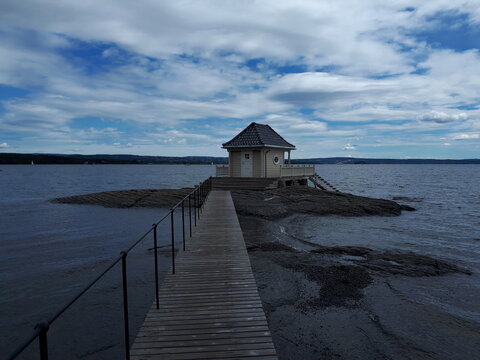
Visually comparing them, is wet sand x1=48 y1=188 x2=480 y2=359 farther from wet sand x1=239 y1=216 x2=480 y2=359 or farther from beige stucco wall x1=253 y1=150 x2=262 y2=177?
beige stucco wall x1=253 y1=150 x2=262 y2=177

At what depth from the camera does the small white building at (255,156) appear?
27797 millimetres

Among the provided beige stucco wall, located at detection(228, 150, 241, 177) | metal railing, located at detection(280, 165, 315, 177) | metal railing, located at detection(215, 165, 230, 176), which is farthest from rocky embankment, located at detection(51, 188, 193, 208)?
metal railing, located at detection(280, 165, 315, 177)

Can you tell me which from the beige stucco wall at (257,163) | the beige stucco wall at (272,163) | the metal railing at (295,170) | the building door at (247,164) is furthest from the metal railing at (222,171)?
the metal railing at (295,170)

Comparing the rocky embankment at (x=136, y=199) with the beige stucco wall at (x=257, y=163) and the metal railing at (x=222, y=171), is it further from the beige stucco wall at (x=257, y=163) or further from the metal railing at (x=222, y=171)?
the beige stucco wall at (x=257, y=163)

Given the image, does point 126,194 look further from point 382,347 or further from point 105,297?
point 382,347

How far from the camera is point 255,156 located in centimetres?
2800

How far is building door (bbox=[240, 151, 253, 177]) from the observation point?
2820 centimetres

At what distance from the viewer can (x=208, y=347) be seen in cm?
430

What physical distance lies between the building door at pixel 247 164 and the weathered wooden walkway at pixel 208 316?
1996 cm

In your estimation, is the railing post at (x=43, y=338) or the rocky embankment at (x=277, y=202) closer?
the railing post at (x=43, y=338)

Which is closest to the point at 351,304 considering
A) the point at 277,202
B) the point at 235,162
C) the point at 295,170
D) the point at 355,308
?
the point at 355,308

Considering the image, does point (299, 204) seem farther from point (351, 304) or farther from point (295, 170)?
point (351, 304)

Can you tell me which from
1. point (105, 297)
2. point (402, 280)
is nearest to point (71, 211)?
point (105, 297)

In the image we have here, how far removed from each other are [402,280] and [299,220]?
1040cm
